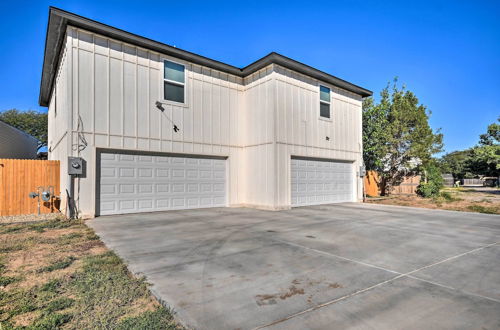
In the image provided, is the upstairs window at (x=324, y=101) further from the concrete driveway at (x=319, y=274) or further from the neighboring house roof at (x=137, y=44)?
the concrete driveway at (x=319, y=274)

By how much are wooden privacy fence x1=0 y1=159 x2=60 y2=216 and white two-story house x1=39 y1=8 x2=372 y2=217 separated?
0.89 m

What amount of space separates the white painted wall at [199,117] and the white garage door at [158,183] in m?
0.38

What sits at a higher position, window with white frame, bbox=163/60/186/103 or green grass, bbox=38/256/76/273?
window with white frame, bbox=163/60/186/103

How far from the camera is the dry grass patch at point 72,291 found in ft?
7.25

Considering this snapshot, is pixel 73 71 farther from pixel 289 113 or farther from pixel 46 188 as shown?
pixel 289 113

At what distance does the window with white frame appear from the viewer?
980 centimetres

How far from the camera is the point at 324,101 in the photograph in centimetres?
1262

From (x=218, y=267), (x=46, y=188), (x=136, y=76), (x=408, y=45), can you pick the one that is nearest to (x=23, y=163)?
(x=46, y=188)

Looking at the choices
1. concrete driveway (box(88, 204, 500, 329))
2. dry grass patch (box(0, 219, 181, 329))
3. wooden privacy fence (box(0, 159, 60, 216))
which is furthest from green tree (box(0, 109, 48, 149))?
dry grass patch (box(0, 219, 181, 329))

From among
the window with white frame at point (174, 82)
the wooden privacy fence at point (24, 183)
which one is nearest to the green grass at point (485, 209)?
the window with white frame at point (174, 82)

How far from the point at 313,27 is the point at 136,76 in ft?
27.3

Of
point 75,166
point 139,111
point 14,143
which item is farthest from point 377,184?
point 14,143

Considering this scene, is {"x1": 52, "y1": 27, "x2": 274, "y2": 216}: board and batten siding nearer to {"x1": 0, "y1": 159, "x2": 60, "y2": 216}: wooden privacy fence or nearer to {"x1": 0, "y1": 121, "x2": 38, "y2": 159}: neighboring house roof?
{"x1": 0, "y1": 159, "x2": 60, "y2": 216}: wooden privacy fence

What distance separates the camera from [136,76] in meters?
9.12
